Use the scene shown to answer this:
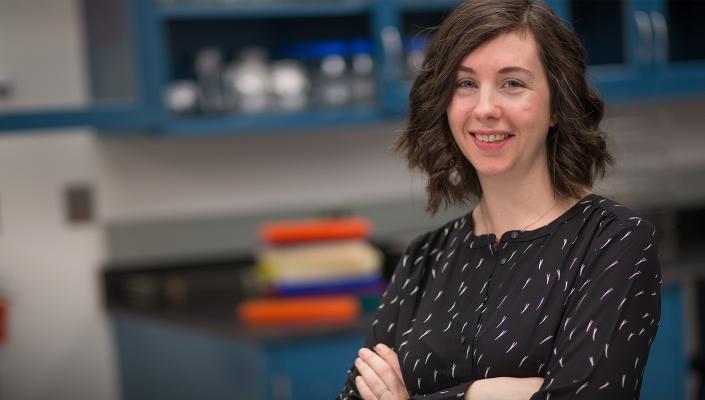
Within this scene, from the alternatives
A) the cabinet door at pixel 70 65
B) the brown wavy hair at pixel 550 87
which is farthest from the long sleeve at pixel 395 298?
the cabinet door at pixel 70 65

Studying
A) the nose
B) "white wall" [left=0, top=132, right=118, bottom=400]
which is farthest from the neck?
"white wall" [left=0, top=132, right=118, bottom=400]

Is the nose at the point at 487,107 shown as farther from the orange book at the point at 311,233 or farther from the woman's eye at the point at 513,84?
the orange book at the point at 311,233

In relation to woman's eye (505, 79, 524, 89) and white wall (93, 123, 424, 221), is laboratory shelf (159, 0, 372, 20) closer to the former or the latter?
white wall (93, 123, 424, 221)

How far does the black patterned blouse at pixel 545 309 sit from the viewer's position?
1.49 metres

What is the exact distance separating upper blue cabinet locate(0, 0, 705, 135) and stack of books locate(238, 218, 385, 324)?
1.35 ft

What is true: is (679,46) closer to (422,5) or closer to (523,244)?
(422,5)

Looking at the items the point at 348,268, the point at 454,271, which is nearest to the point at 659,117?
the point at 348,268

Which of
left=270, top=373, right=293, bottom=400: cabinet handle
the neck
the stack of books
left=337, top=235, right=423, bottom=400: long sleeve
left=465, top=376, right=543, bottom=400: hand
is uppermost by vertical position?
the neck

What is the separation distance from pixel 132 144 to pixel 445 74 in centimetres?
201

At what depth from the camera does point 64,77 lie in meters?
3.05

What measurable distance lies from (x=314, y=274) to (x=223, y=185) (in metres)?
0.68

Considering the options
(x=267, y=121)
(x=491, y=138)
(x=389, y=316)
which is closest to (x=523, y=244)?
(x=491, y=138)

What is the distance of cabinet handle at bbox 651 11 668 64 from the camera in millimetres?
3580

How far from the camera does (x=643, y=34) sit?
11.7 ft
